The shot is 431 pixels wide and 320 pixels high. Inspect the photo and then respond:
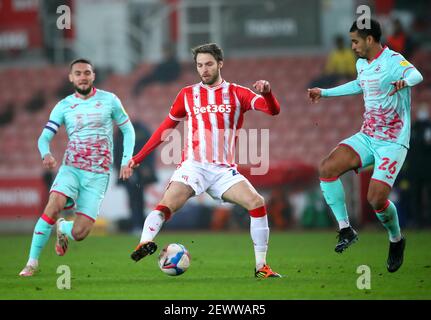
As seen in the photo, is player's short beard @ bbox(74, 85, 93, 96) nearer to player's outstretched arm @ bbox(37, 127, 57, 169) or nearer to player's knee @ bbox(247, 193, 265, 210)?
player's outstretched arm @ bbox(37, 127, 57, 169)

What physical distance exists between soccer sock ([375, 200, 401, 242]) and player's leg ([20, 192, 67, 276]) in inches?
131

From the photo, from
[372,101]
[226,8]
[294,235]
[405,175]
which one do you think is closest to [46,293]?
[372,101]

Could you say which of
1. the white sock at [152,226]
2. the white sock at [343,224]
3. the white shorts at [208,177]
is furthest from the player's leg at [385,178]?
the white sock at [152,226]

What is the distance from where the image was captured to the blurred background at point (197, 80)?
18781mm

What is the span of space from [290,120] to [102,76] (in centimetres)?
533

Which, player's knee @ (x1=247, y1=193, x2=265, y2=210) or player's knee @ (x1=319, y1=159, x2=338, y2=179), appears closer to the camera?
player's knee @ (x1=247, y1=193, x2=265, y2=210)

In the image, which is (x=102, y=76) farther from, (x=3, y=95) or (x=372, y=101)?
(x=372, y=101)

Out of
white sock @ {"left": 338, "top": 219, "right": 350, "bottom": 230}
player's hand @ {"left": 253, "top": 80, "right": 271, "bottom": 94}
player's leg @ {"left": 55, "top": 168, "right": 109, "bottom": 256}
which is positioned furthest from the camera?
player's leg @ {"left": 55, "top": 168, "right": 109, "bottom": 256}

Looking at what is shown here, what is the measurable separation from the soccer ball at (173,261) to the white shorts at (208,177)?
59 cm

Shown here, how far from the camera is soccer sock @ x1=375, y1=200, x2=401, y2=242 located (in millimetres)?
9461

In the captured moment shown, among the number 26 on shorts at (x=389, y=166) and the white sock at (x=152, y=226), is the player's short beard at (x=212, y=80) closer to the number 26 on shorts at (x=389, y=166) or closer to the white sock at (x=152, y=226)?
the white sock at (x=152, y=226)

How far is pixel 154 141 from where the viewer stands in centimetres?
955

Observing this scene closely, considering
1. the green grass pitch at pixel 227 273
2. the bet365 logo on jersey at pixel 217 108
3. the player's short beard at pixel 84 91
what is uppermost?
the player's short beard at pixel 84 91

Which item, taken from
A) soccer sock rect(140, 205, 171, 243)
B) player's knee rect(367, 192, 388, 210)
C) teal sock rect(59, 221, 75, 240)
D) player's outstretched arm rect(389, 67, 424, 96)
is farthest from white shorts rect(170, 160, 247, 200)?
teal sock rect(59, 221, 75, 240)
